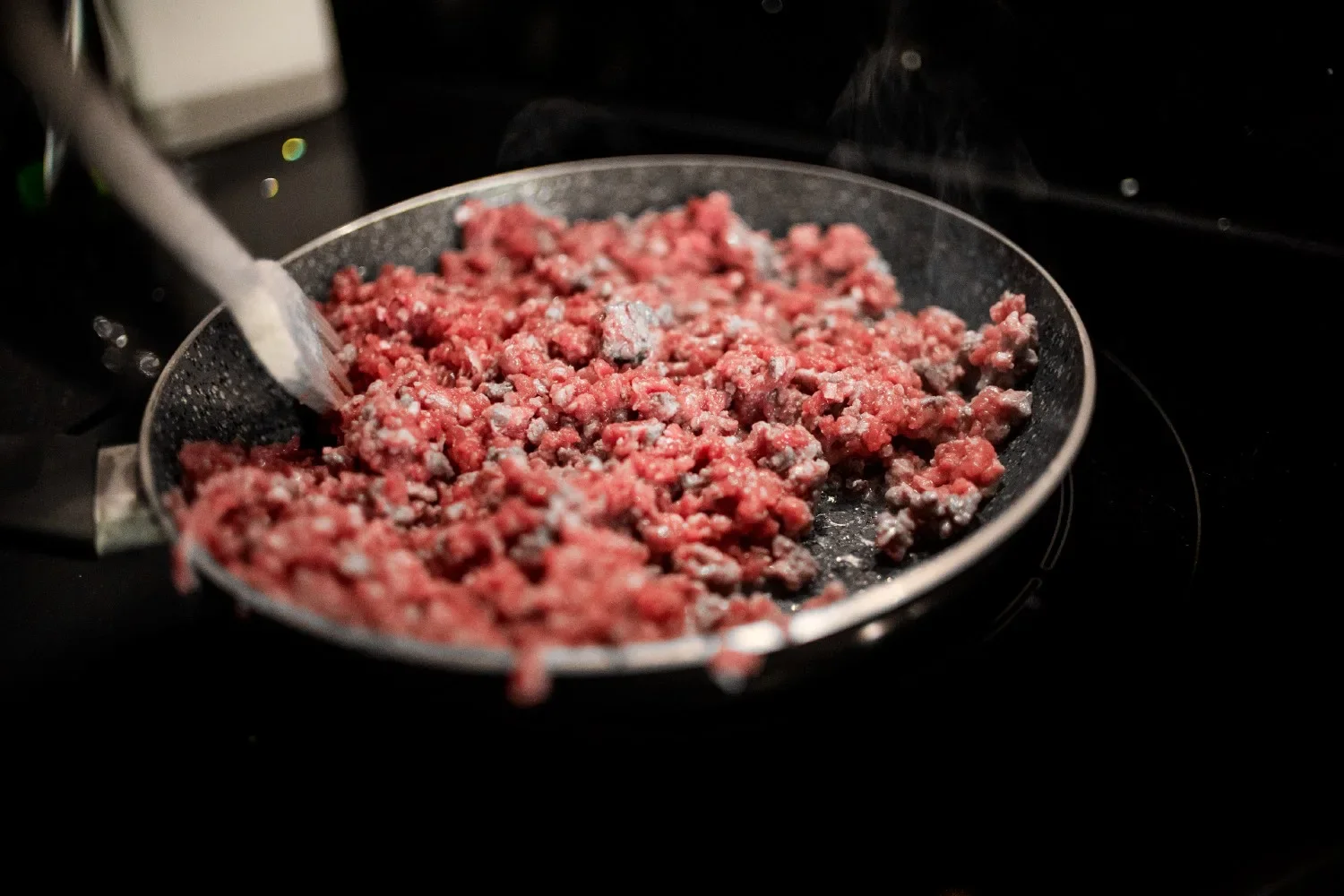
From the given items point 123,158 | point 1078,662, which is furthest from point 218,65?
point 1078,662

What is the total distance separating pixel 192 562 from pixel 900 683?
77 centimetres

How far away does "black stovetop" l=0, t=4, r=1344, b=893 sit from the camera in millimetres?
905

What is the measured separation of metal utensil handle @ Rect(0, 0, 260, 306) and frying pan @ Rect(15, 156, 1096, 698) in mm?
162

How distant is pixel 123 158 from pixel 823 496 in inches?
38.3

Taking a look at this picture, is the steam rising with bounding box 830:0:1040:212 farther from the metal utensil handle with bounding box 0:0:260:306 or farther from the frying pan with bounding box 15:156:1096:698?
the metal utensil handle with bounding box 0:0:260:306

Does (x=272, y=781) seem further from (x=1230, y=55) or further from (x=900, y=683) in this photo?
(x=1230, y=55)

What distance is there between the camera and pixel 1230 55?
1560 millimetres

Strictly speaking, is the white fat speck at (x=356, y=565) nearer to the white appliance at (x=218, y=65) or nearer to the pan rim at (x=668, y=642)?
the pan rim at (x=668, y=642)

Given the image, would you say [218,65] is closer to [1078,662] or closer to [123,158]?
[123,158]

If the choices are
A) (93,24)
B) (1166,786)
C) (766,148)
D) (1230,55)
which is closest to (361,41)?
(93,24)

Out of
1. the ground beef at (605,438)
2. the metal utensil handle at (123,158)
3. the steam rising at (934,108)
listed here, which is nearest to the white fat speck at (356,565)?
the ground beef at (605,438)

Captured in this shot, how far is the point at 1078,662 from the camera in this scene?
1.06m

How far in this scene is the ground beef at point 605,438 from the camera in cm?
92

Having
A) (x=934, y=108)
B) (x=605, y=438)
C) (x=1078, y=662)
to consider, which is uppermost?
(x=934, y=108)
